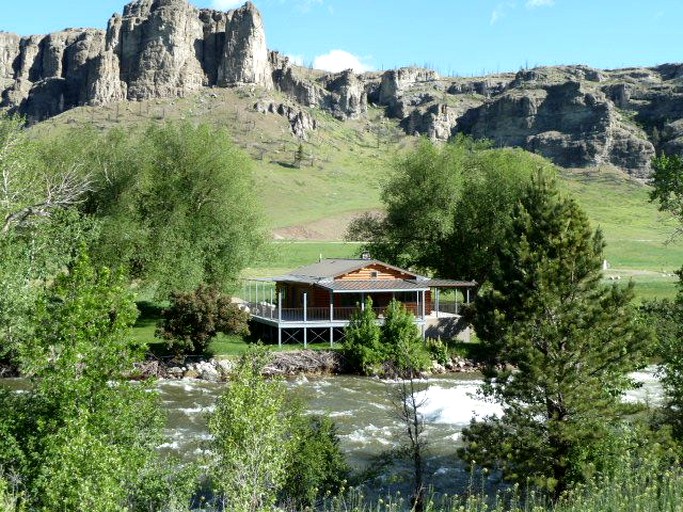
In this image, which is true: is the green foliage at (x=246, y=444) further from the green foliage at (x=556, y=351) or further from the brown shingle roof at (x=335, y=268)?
the brown shingle roof at (x=335, y=268)

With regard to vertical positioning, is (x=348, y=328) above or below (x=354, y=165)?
below

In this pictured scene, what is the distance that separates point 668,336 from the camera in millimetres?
18938

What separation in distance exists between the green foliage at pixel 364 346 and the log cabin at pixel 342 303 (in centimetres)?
268

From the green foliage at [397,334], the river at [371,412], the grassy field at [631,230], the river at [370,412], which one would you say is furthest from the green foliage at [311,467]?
the green foliage at [397,334]

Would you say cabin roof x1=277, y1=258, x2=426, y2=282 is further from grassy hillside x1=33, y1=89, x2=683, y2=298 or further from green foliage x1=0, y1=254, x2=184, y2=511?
green foliage x1=0, y1=254, x2=184, y2=511

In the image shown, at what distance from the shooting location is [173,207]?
139 ft

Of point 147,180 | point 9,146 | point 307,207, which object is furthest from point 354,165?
point 9,146

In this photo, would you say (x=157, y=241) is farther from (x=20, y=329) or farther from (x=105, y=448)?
(x=105, y=448)

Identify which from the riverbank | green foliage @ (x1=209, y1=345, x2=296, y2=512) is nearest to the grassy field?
the riverbank

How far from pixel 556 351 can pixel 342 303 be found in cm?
2513

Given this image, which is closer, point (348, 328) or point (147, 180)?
point (348, 328)

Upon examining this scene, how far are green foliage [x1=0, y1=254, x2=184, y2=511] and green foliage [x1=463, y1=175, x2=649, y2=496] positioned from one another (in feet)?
26.1

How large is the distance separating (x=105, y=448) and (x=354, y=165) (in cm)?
17063

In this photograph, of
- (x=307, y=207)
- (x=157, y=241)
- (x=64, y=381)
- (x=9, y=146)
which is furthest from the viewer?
(x=307, y=207)
